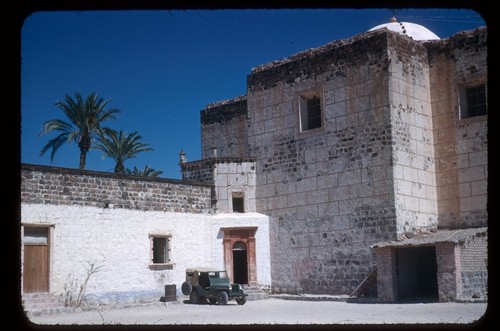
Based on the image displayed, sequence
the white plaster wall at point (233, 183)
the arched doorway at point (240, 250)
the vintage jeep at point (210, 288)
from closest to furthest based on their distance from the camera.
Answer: the vintage jeep at point (210, 288), the arched doorway at point (240, 250), the white plaster wall at point (233, 183)

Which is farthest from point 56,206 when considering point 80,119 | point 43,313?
point 80,119

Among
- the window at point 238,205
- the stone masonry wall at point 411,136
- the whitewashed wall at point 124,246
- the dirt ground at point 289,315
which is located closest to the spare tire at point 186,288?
the whitewashed wall at point 124,246

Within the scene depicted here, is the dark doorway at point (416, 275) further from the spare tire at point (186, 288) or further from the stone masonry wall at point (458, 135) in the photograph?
the spare tire at point (186, 288)

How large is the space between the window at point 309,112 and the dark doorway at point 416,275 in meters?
5.33

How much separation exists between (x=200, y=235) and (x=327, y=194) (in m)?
4.66

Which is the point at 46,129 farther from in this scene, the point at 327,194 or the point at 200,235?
the point at 327,194

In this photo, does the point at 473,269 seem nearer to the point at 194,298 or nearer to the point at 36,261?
the point at 194,298

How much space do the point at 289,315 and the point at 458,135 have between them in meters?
8.67

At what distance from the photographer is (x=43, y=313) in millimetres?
15219

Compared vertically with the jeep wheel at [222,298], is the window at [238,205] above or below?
above

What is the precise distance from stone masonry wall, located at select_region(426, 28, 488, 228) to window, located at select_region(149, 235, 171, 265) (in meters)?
8.78

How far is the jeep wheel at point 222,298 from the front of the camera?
57.7ft

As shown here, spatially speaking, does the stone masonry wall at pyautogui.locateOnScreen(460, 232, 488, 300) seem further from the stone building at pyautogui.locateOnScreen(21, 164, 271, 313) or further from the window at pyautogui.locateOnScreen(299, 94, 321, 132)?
the stone building at pyautogui.locateOnScreen(21, 164, 271, 313)

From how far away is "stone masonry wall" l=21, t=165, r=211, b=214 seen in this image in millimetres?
16766
